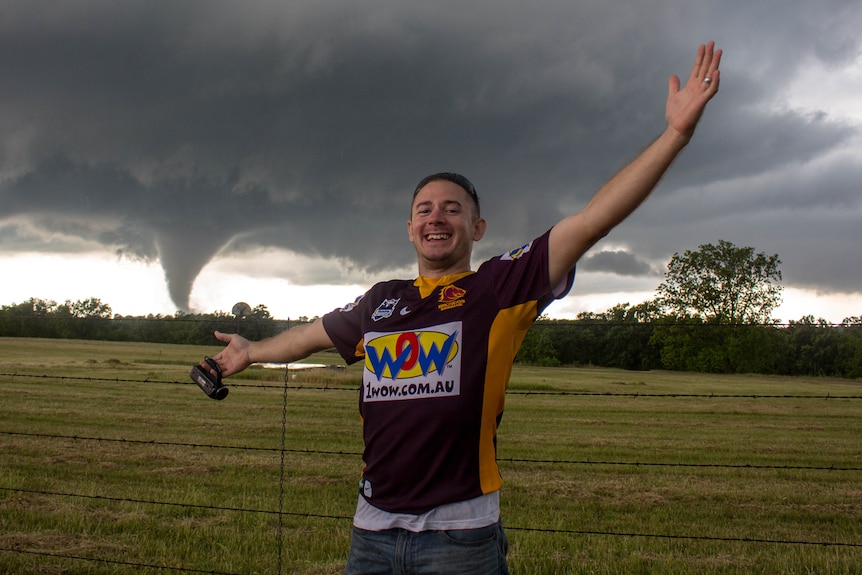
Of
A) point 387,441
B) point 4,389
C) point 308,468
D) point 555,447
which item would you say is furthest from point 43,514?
point 4,389

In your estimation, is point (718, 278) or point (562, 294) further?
point (718, 278)

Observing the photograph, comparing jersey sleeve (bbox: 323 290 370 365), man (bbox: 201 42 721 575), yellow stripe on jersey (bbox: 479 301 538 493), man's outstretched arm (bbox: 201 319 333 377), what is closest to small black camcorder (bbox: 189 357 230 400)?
man's outstretched arm (bbox: 201 319 333 377)

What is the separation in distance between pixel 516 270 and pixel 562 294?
6.8 inches

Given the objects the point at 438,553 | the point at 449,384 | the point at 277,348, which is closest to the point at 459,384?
the point at 449,384

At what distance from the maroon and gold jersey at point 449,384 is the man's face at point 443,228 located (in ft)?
0.53

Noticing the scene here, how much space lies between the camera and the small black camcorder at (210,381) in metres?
3.02

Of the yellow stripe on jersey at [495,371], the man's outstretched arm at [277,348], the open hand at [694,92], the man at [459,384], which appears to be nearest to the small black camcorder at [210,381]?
the man's outstretched arm at [277,348]

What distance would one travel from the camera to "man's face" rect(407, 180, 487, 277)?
2553 millimetres

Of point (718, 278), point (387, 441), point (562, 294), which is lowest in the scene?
point (387, 441)

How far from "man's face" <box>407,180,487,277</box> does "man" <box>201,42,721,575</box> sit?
12 centimetres

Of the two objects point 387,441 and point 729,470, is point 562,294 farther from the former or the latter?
point 729,470

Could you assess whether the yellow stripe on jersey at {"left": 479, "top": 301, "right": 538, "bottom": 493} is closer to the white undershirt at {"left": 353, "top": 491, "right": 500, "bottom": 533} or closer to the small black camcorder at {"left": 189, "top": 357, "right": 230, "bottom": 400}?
the white undershirt at {"left": 353, "top": 491, "right": 500, "bottom": 533}

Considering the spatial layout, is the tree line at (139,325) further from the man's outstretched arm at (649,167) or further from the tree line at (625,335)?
the man's outstretched arm at (649,167)

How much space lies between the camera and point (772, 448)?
12.4 m
